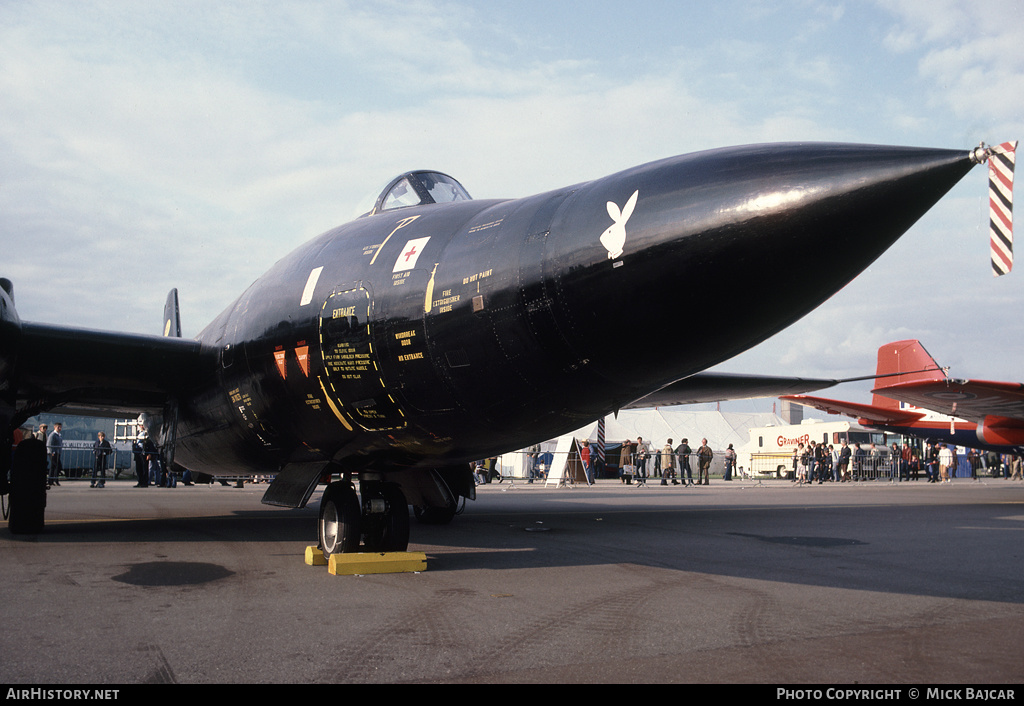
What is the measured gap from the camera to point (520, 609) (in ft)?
16.4

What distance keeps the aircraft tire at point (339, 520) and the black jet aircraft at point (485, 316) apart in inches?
0.7

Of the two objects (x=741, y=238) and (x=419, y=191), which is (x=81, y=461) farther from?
(x=741, y=238)

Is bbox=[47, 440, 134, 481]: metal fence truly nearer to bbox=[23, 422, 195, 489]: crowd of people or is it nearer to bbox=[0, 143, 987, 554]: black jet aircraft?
bbox=[23, 422, 195, 489]: crowd of people

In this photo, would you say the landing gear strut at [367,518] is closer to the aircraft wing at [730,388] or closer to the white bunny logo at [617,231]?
the white bunny logo at [617,231]

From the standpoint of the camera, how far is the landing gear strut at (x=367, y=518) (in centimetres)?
664

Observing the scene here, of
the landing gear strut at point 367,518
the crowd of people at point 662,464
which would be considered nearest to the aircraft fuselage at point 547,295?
the landing gear strut at point 367,518

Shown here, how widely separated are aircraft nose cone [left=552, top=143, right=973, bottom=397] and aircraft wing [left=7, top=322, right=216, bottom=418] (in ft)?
17.7

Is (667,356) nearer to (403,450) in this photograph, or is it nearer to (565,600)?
(565,600)

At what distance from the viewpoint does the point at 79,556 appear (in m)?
7.34

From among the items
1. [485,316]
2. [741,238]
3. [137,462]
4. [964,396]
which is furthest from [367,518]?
[137,462]

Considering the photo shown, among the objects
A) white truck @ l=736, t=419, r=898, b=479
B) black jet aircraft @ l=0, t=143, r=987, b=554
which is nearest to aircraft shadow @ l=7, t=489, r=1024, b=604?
black jet aircraft @ l=0, t=143, r=987, b=554

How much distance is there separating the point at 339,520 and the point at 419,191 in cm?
312
